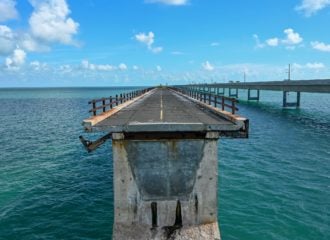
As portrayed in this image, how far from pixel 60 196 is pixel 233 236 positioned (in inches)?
421

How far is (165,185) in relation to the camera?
11.8 meters

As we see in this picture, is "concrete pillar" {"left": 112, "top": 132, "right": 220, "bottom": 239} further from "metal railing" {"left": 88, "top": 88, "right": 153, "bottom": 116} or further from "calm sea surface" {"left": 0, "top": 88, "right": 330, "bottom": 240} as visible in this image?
"metal railing" {"left": 88, "top": 88, "right": 153, "bottom": 116}

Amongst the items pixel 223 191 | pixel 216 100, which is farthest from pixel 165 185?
pixel 216 100

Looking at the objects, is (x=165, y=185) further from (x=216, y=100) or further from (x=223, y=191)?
(x=216, y=100)

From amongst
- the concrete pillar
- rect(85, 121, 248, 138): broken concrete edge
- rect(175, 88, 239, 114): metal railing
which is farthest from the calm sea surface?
rect(85, 121, 248, 138): broken concrete edge

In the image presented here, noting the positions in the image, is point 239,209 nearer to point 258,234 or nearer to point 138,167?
point 258,234

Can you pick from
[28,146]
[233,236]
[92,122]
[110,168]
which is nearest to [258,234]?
[233,236]

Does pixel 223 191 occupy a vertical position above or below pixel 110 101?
below

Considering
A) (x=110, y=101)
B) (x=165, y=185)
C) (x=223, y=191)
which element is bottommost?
(x=223, y=191)

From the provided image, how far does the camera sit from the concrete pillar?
1158cm

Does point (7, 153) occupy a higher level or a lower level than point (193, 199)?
lower

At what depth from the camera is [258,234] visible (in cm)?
1381

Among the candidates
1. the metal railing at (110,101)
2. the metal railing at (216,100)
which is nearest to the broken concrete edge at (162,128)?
the metal railing at (216,100)

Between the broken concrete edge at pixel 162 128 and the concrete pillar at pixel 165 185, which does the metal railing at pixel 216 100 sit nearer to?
the broken concrete edge at pixel 162 128
